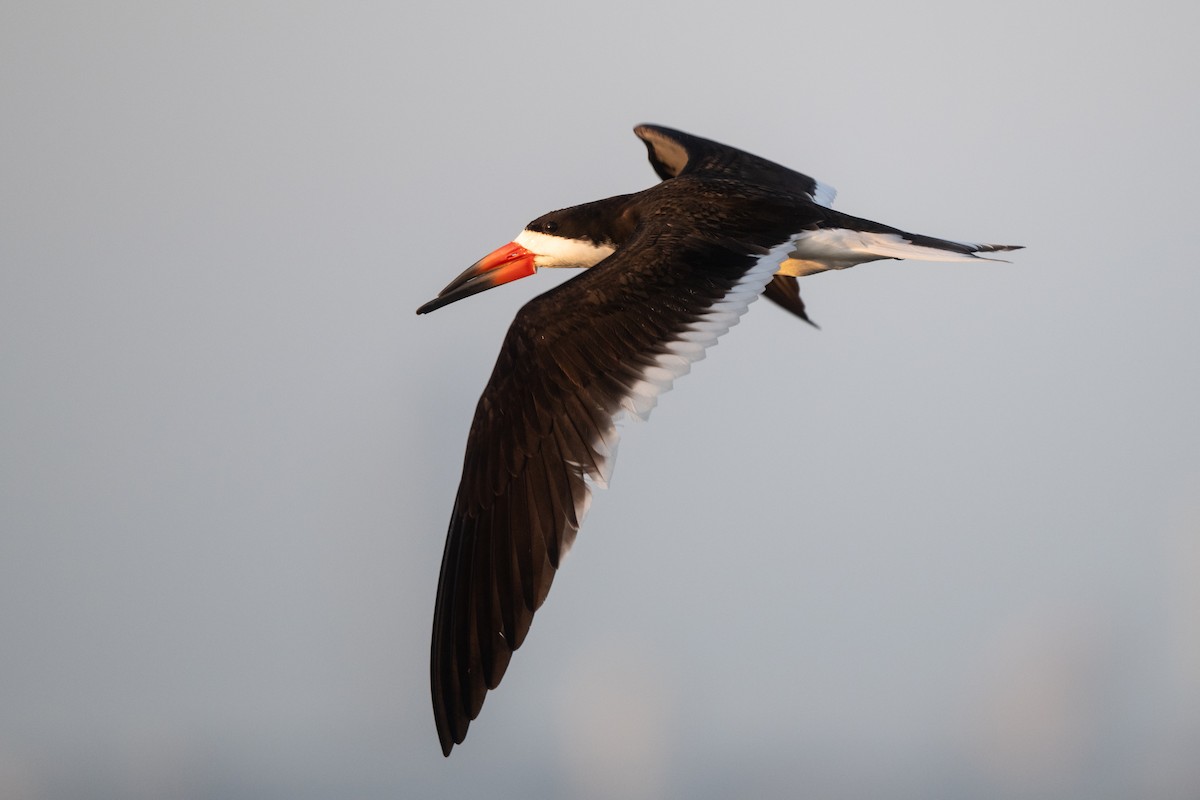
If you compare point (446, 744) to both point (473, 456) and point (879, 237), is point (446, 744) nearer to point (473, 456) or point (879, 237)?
point (473, 456)

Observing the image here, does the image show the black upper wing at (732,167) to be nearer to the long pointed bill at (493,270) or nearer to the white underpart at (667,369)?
the long pointed bill at (493,270)

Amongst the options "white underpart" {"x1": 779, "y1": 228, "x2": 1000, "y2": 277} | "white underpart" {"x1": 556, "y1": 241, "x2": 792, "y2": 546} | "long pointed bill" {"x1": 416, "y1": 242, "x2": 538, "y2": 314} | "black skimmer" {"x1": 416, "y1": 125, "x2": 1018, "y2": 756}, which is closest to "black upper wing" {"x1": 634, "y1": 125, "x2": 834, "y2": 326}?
"white underpart" {"x1": 779, "y1": 228, "x2": 1000, "y2": 277}

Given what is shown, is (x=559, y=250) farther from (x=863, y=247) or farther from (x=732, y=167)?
(x=863, y=247)

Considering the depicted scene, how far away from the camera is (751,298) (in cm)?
541

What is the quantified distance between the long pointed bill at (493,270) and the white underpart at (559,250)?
0.14 feet

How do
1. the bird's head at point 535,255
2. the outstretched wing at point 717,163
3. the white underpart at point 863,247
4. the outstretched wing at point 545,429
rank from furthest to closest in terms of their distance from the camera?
the outstretched wing at point 717,163, the bird's head at point 535,255, the white underpart at point 863,247, the outstretched wing at point 545,429

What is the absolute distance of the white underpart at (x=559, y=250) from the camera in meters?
6.73

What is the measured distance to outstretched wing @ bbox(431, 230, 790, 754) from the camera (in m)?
4.96

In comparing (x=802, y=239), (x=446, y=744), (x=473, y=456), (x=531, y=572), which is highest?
(x=802, y=239)

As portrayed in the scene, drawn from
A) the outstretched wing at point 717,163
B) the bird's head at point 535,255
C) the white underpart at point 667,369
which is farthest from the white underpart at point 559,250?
the white underpart at point 667,369

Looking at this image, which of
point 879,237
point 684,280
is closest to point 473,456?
point 684,280

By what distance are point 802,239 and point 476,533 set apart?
6.85 ft

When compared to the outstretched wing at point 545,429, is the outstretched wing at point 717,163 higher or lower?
higher

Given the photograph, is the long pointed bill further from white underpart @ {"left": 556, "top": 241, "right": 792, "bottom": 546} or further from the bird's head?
white underpart @ {"left": 556, "top": 241, "right": 792, "bottom": 546}
